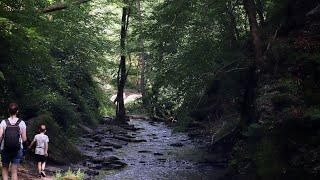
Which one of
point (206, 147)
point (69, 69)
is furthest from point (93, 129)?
point (206, 147)

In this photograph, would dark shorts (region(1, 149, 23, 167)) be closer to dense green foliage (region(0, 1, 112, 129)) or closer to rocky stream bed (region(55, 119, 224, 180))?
dense green foliage (region(0, 1, 112, 129))

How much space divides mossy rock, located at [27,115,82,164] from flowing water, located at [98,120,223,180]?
2.06 m

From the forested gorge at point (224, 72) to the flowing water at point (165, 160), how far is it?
0.95m

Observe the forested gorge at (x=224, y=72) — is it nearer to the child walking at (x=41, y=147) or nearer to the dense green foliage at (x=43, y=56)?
the dense green foliage at (x=43, y=56)

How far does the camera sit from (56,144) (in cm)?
1647

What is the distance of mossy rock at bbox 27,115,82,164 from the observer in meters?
15.8

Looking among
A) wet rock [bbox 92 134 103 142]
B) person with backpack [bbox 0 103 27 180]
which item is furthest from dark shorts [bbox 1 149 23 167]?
wet rock [bbox 92 134 103 142]

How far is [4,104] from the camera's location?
49.0 feet

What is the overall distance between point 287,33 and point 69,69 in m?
14.7

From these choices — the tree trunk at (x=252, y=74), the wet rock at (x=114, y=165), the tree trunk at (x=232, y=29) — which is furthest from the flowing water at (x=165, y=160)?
the tree trunk at (x=232, y=29)

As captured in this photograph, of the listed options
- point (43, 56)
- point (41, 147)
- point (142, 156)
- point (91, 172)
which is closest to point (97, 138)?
point (142, 156)

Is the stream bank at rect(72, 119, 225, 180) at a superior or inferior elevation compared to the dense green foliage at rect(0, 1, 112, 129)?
inferior

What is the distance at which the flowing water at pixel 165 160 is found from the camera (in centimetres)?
1558

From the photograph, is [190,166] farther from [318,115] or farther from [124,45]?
[124,45]
